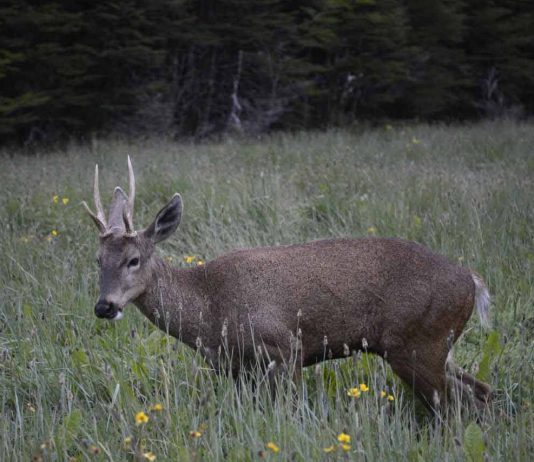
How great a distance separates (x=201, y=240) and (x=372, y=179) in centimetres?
277

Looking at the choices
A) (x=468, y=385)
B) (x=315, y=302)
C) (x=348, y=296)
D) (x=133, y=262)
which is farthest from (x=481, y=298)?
(x=133, y=262)

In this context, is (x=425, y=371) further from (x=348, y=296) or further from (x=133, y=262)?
(x=133, y=262)

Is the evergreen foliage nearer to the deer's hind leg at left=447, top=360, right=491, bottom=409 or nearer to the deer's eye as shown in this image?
the deer's eye

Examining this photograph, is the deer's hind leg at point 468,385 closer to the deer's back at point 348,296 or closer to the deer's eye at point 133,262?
the deer's back at point 348,296

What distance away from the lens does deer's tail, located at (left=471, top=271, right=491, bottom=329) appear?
3889 mm

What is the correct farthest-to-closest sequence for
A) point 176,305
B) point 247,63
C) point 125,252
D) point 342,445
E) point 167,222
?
→ point 247,63 → point 167,222 → point 176,305 → point 125,252 → point 342,445

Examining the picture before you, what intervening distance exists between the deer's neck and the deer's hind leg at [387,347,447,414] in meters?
1.05

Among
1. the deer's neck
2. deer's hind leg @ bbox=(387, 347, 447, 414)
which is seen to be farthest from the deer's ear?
deer's hind leg @ bbox=(387, 347, 447, 414)

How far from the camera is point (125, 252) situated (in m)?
3.88

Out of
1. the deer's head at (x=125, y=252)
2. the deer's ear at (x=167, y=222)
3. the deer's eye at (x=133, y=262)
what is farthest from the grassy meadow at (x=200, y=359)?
the deer's ear at (x=167, y=222)

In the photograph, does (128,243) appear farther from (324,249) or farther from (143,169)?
(143,169)

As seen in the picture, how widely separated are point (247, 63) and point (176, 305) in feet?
54.4

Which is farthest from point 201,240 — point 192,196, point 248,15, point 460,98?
point 460,98

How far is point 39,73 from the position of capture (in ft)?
54.6
